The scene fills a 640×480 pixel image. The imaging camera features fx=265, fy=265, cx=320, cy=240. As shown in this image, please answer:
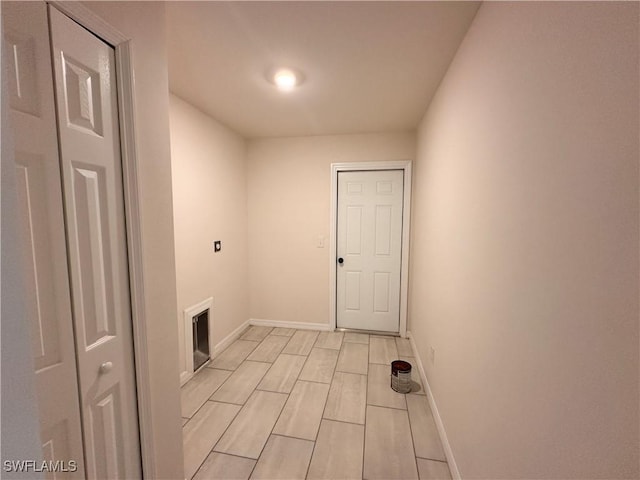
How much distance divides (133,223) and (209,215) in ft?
5.44

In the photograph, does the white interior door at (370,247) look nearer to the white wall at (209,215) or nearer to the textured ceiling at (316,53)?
the textured ceiling at (316,53)

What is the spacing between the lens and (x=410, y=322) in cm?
319

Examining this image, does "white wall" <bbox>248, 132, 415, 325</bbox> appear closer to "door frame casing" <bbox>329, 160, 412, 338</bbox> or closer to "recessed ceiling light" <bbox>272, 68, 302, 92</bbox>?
"door frame casing" <bbox>329, 160, 412, 338</bbox>

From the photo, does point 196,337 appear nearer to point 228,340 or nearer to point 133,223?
point 228,340

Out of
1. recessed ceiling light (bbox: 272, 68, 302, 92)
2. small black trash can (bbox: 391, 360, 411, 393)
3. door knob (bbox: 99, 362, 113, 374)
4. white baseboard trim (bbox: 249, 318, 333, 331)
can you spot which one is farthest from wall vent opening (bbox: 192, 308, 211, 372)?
recessed ceiling light (bbox: 272, 68, 302, 92)

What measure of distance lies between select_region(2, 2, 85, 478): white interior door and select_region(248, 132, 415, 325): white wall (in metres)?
2.62

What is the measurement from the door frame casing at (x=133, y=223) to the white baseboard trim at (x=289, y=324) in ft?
7.89

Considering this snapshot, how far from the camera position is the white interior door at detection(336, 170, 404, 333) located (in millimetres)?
3209

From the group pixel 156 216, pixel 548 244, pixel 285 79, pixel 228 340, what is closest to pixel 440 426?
pixel 548 244

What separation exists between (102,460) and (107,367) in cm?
35

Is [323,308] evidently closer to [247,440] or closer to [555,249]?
[247,440]

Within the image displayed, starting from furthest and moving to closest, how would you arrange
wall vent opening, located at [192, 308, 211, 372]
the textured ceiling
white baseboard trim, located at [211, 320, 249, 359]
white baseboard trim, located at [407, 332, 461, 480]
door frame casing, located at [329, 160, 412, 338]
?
door frame casing, located at [329, 160, 412, 338]
white baseboard trim, located at [211, 320, 249, 359]
wall vent opening, located at [192, 308, 211, 372]
white baseboard trim, located at [407, 332, 461, 480]
the textured ceiling

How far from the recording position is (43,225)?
0.79m

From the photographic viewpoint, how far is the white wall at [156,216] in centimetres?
106
